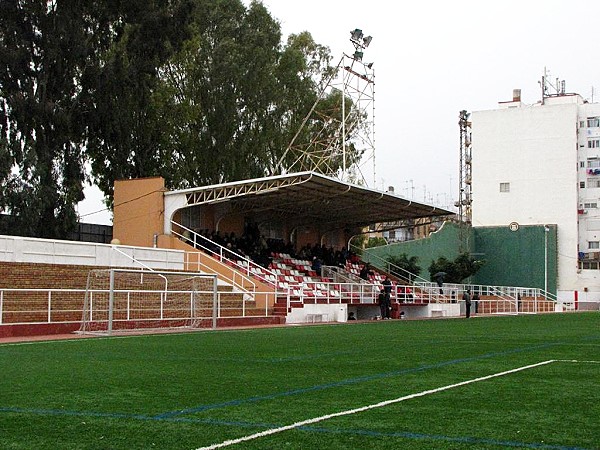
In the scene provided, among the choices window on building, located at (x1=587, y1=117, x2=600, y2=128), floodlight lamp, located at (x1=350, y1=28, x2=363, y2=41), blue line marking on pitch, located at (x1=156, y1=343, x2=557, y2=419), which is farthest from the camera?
window on building, located at (x1=587, y1=117, x2=600, y2=128)

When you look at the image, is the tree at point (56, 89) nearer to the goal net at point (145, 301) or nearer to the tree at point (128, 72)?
the tree at point (128, 72)

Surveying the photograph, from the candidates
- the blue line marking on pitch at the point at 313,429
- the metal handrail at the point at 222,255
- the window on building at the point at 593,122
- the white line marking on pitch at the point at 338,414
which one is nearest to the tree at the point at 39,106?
the metal handrail at the point at 222,255

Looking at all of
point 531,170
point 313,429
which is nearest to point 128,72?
point 313,429

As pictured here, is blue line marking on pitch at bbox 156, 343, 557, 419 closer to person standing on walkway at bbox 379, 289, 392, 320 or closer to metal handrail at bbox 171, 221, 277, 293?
metal handrail at bbox 171, 221, 277, 293

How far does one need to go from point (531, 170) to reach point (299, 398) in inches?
3021

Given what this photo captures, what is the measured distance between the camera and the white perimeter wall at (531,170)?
261 ft

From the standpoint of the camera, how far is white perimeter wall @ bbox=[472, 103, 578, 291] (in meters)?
79.6

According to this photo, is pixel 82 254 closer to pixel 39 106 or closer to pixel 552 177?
pixel 39 106

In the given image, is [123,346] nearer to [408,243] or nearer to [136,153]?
[136,153]

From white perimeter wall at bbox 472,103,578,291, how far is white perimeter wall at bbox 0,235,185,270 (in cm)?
5303

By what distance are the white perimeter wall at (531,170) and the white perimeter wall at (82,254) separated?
5303cm

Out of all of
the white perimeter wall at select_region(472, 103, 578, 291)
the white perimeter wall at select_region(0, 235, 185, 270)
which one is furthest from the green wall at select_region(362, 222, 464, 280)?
the white perimeter wall at select_region(0, 235, 185, 270)

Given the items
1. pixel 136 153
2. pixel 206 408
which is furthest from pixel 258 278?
pixel 206 408

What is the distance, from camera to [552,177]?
265 feet
